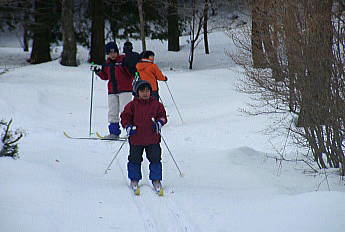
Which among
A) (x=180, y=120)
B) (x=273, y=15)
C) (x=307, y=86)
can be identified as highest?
(x=273, y=15)

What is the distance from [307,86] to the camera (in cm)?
698

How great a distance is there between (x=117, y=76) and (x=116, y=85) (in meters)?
0.19

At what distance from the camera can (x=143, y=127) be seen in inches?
262

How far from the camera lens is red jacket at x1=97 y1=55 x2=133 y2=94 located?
33.5ft

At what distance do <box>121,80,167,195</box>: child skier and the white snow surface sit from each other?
24cm

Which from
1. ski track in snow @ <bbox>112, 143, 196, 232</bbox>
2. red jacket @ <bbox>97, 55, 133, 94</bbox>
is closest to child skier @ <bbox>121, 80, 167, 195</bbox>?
ski track in snow @ <bbox>112, 143, 196, 232</bbox>

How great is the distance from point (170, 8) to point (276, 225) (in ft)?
66.6

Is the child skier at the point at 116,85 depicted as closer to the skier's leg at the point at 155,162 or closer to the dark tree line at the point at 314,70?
the dark tree line at the point at 314,70

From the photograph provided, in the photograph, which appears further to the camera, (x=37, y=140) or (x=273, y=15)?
(x=37, y=140)

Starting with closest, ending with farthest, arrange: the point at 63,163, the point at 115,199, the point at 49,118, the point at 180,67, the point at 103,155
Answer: the point at 115,199, the point at 63,163, the point at 103,155, the point at 49,118, the point at 180,67

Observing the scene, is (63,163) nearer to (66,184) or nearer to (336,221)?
(66,184)

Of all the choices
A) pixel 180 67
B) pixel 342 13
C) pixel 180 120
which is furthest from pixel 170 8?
pixel 342 13

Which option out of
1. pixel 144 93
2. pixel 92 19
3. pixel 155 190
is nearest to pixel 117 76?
pixel 144 93

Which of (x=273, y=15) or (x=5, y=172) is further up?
(x=273, y=15)
